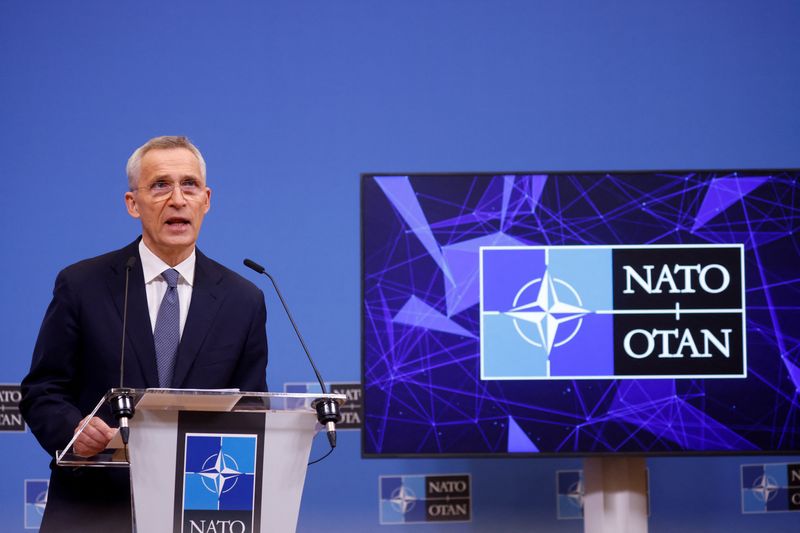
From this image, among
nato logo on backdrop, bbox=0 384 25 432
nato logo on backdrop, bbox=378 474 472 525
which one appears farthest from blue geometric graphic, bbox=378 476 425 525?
nato logo on backdrop, bbox=0 384 25 432

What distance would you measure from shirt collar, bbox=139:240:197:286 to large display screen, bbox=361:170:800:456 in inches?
27.6

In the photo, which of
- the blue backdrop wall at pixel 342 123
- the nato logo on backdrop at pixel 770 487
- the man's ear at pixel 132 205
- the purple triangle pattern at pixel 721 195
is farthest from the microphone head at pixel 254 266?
the nato logo on backdrop at pixel 770 487

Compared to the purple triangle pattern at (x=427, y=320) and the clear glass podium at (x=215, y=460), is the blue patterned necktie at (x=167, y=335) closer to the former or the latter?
the clear glass podium at (x=215, y=460)

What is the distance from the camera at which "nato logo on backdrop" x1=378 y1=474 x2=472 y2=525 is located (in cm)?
348

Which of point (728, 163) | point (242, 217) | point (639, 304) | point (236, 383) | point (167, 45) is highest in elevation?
point (167, 45)

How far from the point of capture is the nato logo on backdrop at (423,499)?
3.48m

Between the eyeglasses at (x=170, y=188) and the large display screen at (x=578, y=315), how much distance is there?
0.72 meters

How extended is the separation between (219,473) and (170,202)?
830 millimetres

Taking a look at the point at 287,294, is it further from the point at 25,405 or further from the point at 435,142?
the point at 25,405

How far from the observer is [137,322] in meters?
2.26

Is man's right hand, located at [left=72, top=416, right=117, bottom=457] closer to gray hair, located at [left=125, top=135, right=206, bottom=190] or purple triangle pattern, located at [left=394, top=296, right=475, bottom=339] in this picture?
gray hair, located at [left=125, top=135, right=206, bottom=190]

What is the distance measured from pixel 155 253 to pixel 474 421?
3.69 feet

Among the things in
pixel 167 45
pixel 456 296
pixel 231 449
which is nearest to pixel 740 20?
pixel 456 296

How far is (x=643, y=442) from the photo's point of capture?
2957 millimetres
